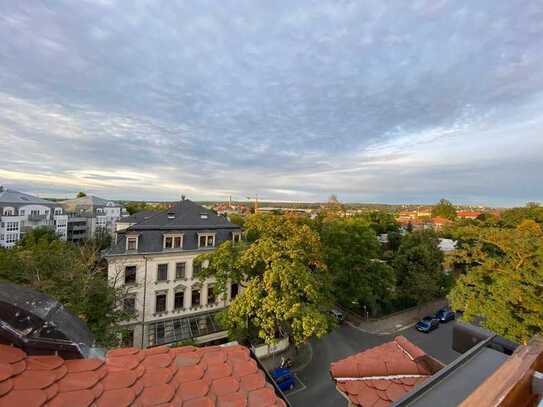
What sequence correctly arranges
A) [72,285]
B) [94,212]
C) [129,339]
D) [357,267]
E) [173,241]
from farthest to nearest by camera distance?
[94,212] < [357,267] < [173,241] < [129,339] < [72,285]

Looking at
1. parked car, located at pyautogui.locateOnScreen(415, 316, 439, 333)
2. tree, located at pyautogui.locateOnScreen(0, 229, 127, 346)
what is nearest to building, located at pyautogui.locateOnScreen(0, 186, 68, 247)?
tree, located at pyautogui.locateOnScreen(0, 229, 127, 346)

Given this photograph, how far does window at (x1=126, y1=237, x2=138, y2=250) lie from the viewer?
1548cm

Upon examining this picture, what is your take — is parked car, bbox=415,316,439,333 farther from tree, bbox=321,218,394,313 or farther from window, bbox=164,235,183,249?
window, bbox=164,235,183,249

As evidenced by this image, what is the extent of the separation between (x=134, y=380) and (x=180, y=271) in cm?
1573

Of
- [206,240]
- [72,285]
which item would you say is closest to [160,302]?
[206,240]

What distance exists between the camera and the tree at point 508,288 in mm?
10883

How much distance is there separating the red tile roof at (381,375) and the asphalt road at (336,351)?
8704mm

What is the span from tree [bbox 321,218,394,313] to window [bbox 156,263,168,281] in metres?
11.4

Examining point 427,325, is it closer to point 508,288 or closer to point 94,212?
point 508,288

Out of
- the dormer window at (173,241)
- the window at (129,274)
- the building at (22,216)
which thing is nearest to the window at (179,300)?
the window at (129,274)

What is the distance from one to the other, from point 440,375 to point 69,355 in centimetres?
364

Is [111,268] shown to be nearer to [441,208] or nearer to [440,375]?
[440,375]

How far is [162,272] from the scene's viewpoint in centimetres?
1645

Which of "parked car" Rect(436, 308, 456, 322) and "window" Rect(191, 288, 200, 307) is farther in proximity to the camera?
"parked car" Rect(436, 308, 456, 322)
